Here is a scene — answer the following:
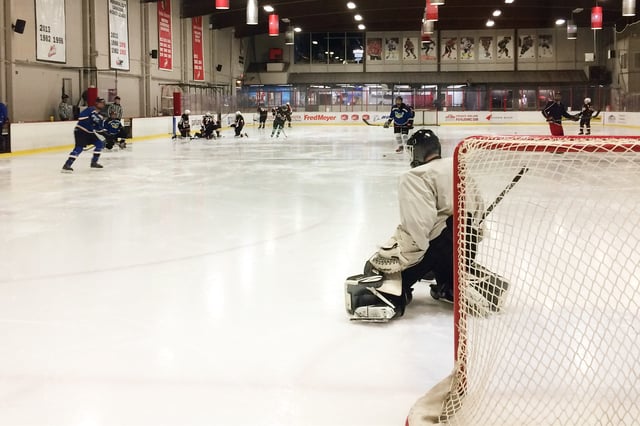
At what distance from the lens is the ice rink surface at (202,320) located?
287 cm

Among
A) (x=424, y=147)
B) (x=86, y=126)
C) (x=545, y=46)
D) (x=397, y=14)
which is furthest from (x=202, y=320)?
(x=545, y=46)

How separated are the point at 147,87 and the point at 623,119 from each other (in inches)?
764

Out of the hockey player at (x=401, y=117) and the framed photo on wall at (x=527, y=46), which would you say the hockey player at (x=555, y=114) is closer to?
the hockey player at (x=401, y=117)

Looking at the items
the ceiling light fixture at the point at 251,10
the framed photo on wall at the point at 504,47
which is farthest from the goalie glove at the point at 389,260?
the framed photo on wall at the point at 504,47

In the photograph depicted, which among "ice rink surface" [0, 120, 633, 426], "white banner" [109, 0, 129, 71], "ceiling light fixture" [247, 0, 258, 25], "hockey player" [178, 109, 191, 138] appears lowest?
"ice rink surface" [0, 120, 633, 426]

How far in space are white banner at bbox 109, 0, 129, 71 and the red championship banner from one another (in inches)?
305

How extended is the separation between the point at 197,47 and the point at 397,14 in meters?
10.7

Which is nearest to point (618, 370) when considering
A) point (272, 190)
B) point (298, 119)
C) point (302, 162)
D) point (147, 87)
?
point (272, 190)

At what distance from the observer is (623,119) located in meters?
29.3

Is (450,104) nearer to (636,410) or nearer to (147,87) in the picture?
(147,87)

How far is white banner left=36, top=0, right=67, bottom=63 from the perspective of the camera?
19484 millimetres

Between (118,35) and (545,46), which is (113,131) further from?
(545,46)

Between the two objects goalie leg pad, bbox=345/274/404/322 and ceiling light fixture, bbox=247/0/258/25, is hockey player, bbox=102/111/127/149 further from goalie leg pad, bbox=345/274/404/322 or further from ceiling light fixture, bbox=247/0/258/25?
goalie leg pad, bbox=345/274/404/322

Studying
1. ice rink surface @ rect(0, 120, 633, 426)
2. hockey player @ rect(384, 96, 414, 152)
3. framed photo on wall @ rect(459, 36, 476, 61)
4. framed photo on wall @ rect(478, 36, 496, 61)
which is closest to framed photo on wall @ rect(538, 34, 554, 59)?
framed photo on wall @ rect(478, 36, 496, 61)
